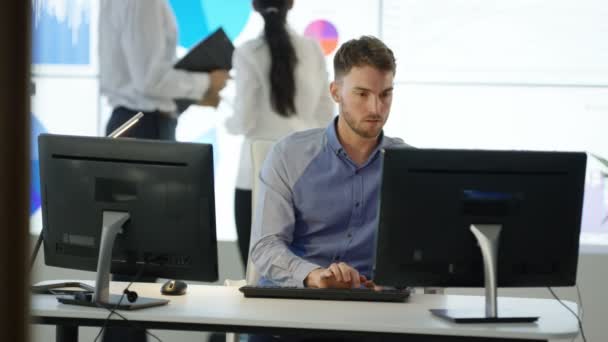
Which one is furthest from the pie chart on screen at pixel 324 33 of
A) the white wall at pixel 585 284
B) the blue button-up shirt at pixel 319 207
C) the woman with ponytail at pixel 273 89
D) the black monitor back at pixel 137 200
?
the black monitor back at pixel 137 200

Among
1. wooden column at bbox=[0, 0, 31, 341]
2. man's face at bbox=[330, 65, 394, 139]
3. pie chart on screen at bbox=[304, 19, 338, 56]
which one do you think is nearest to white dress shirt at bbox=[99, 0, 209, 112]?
pie chart on screen at bbox=[304, 19, 338, 56]

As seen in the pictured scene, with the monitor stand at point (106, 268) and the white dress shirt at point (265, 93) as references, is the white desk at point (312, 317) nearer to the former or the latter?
the monitor stand at point (106, 268)

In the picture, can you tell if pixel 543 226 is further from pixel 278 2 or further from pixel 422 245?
pixel 278 2

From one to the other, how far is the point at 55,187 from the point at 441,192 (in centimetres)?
88

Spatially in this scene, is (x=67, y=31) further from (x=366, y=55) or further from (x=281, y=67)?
(x=366, y=55)

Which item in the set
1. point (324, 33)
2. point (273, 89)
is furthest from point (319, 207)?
point (324, 33)

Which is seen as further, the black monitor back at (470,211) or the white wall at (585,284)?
the white wall at (585,284)

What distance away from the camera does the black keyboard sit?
6.49ft

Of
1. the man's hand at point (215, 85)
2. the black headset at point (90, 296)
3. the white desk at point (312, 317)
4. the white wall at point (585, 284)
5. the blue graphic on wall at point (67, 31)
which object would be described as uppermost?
the blue graphic on wall at point (67, 31)

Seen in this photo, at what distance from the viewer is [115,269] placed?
196cm

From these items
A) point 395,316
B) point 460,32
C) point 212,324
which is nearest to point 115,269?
point 212,324

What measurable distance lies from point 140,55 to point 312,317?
2.26 meters

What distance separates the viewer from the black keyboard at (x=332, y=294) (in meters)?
1.98

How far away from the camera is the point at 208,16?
4.12 metres
